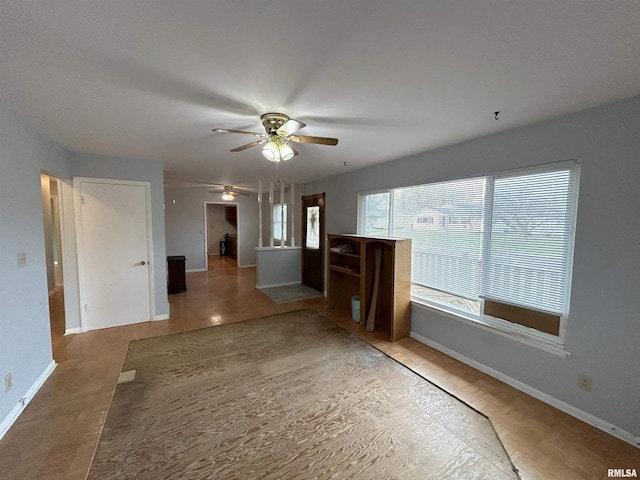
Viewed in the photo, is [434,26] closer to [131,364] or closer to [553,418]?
[553,418]

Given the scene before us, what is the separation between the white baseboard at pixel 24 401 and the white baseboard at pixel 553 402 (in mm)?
3915

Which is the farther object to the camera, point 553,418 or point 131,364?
point 131,364

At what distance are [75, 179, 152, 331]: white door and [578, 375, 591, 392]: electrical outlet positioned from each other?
197 inches

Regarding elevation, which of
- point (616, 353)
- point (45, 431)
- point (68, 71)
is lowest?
point (45, 431)

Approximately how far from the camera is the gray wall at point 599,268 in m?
1.85

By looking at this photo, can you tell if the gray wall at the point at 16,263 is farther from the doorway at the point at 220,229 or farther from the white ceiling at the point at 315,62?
the doorway at the point at 220,229

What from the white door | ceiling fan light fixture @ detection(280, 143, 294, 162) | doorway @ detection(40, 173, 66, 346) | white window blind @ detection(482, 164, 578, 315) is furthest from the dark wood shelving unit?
Result: doorway @ detection(40, 173, 66, 346)

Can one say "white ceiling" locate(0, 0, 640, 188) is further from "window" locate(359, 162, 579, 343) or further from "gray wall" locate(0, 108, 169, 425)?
"window" locate(359, 162, 579, 343)

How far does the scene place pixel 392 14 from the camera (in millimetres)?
1114

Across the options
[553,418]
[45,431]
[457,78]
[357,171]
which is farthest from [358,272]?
[45,431]

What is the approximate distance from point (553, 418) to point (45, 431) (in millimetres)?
3876

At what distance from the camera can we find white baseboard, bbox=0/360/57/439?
74.0 inches
